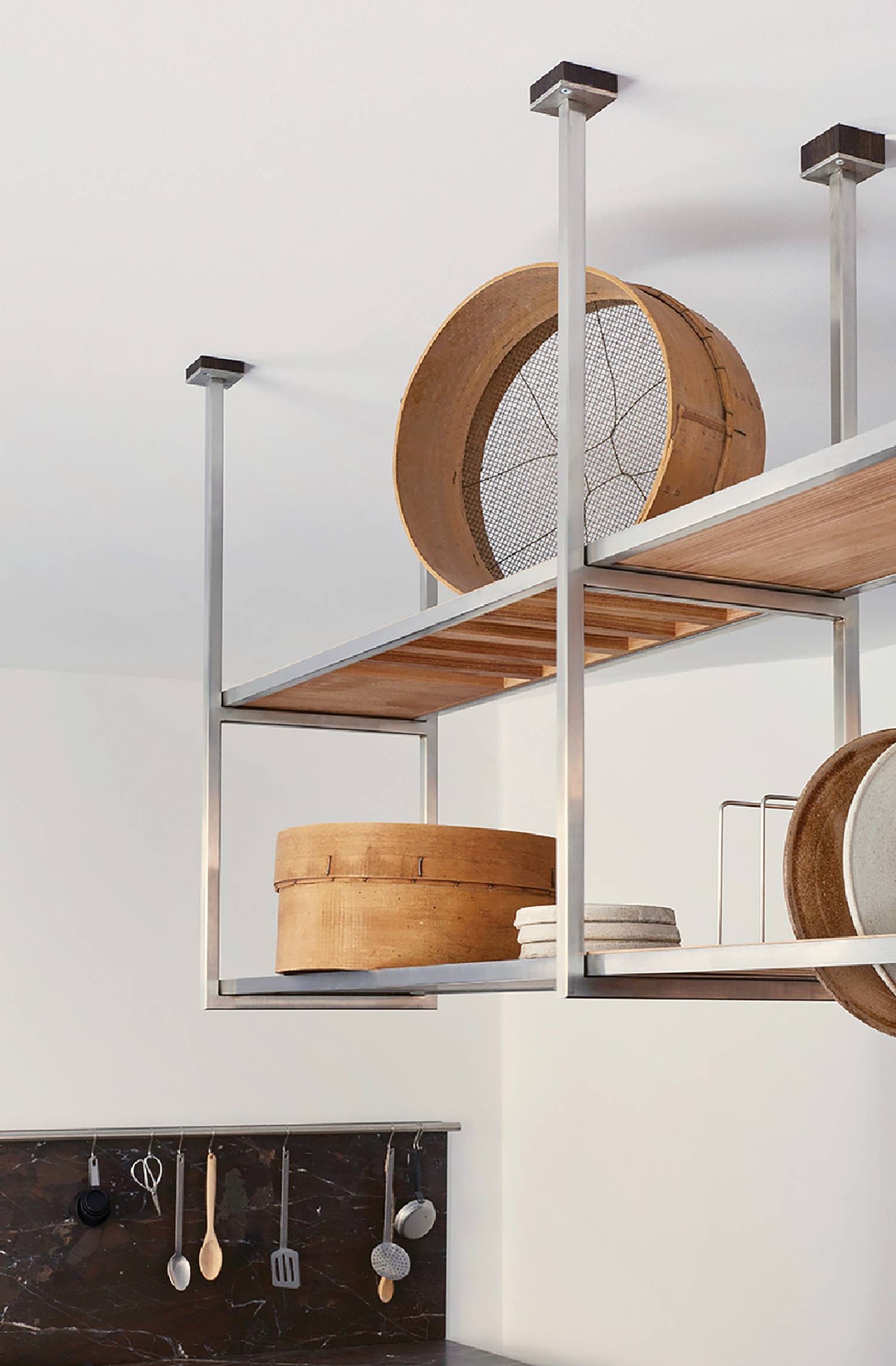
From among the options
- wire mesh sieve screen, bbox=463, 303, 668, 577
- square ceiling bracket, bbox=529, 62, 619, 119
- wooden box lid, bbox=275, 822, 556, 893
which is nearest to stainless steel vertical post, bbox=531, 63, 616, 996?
square ceiling bracket, bbox=529, 62, 619, 119

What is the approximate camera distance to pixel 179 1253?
400cm

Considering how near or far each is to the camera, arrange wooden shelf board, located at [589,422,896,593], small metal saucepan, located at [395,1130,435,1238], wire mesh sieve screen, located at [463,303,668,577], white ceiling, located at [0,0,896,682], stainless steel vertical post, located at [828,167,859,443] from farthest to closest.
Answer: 1. small metal saucepan, located at [395,1130,435,1238]
2. wire mesh sieve screen, located at [463,303,668,577]
3. stainless steel vertical post, located at [828,167,859,443]
4. white ceiling, located at [0,0,896,682]
5. wooden shelf board, located at [589,422,896,593]

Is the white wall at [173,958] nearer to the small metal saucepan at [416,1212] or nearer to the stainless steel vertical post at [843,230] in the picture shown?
the small metal saucepan at [416,1212]

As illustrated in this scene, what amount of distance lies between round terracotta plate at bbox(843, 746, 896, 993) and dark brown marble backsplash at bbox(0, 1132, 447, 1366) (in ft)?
9.99

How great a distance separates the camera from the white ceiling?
137 centimetres

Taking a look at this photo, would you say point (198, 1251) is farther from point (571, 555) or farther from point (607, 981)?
point (571, 555)

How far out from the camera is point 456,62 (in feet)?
4.63

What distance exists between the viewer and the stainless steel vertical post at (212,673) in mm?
2209

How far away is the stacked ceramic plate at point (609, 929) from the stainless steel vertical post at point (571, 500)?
92 mm

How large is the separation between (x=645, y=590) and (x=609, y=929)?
32 centimetres

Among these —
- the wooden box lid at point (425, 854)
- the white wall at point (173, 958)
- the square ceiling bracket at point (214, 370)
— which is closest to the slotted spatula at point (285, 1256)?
the white wall at point (173, 958)

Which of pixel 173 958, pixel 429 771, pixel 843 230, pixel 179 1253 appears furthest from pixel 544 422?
pixel 179 1253

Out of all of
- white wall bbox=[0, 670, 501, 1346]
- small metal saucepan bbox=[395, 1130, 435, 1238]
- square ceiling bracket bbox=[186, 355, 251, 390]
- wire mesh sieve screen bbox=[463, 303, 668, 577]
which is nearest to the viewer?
wire mesh sieve screen bbox=[463, 303, 668, 577]

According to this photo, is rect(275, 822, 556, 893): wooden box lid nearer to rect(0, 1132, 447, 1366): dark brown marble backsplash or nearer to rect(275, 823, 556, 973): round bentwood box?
rect(275, 823, 556, 973): round bentwood box
